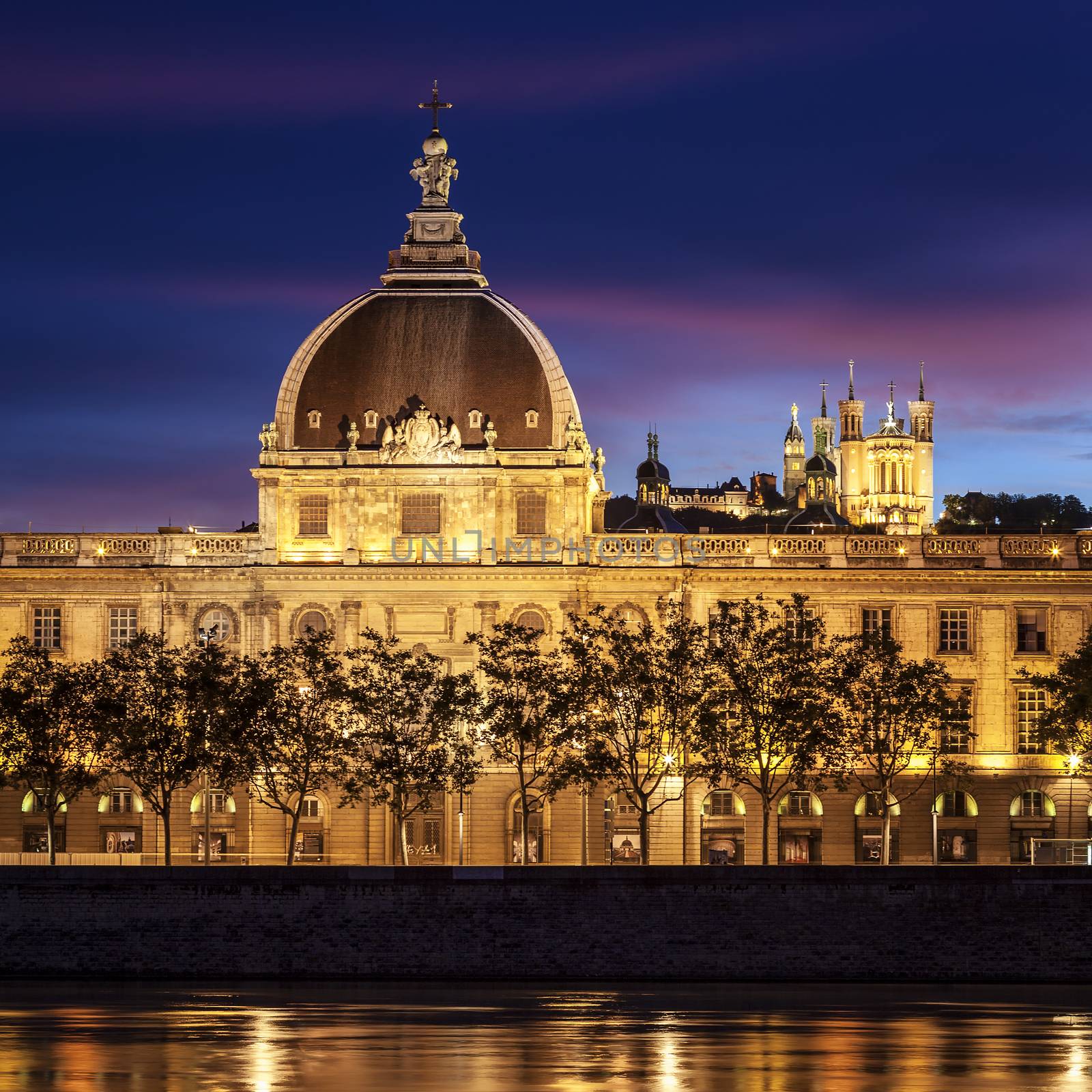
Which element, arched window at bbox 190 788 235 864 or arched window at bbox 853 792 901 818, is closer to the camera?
arched window at bbox 190 788 235 864

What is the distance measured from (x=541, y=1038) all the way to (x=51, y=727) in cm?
4543

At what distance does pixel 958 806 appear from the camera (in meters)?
125

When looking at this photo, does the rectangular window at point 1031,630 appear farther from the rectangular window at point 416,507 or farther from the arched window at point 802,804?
the rectangular window at point 416,507

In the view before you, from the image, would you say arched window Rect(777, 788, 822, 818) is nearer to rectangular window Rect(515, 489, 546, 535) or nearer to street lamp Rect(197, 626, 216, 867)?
rectangular window Rect(515, 489, 546, 535)

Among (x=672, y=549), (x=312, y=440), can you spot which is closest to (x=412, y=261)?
(x=312, y=440)

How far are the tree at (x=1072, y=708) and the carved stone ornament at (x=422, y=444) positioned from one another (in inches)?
1108

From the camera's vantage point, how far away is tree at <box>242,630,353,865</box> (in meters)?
111

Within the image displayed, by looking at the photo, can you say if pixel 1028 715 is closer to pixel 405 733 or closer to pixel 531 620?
pixel 531 620

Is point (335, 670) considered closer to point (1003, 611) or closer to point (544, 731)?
point (544, 731)

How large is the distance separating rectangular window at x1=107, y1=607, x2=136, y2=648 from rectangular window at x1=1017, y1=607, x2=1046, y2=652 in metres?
40.3

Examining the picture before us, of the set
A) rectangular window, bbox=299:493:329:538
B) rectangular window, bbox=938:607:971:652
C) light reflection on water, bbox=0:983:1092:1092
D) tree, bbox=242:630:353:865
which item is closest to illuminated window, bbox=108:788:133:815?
tree, bbox=242:630:353:865

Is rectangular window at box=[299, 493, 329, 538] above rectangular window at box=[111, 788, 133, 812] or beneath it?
above

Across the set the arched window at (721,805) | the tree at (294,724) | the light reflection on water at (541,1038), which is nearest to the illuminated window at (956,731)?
the arched window at (721,805)

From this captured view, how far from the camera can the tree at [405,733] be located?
112 metres
